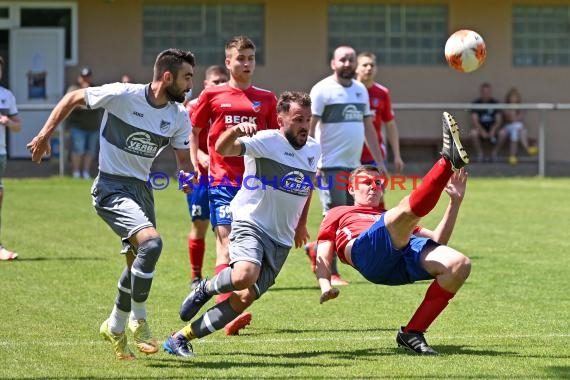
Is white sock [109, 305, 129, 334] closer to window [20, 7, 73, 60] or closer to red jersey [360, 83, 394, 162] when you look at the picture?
red jersey [360, 83, 394, 162]

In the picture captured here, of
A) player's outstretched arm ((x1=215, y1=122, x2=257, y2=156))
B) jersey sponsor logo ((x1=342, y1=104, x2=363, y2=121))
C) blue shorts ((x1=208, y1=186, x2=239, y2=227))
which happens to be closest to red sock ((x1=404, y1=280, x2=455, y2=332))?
player's outstretched arm ((x1=215, y1=122, x2=257, y2=156))

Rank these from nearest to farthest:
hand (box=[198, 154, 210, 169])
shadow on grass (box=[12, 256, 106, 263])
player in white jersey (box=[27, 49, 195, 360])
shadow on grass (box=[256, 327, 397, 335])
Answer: player in white jersey (box=[27, 49, 195, 360]) < shadow on grass (box=[256, 327, 397, 335]) < hand (box=[198, 154, 210, 169]) < shadow on grass (box=[12, 256, 106, 263])

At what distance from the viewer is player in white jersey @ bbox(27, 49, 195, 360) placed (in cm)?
789

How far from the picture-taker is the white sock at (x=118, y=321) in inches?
311

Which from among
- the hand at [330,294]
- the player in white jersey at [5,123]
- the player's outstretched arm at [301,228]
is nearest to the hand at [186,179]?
the player's outstretched arm at [301,228]

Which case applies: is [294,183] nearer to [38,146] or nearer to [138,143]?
[138,143]

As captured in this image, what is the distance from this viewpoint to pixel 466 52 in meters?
9.80

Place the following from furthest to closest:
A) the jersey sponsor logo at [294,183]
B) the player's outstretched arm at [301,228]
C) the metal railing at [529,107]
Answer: the metal railing at [529,107], the player's outstretched arm at [301,228], the jersey sponsor logo at [294,183]

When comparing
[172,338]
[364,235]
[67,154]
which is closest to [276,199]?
[364,235]

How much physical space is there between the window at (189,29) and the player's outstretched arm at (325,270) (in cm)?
1847

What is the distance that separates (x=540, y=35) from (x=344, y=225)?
20.2 m

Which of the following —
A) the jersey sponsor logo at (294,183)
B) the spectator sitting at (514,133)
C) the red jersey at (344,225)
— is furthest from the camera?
the spectator sitting at (514,133)

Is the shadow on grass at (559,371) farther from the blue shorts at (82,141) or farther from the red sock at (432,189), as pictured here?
the blue shorts at (82,141)

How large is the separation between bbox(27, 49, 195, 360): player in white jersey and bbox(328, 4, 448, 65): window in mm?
18870
